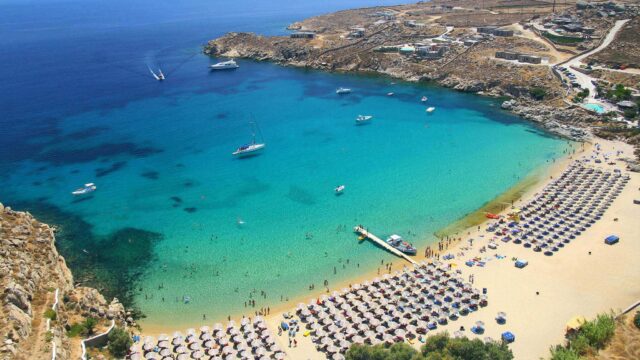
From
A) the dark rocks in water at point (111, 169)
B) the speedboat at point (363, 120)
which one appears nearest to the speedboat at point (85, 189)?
the dark rocks in water at point (111, 169)

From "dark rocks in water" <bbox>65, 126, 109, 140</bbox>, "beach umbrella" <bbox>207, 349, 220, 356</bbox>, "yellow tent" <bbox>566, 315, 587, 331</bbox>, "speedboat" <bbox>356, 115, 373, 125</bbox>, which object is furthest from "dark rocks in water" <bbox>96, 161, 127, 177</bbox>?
"yellow tent" <bbox>566, 315, 587, 331</bbox>

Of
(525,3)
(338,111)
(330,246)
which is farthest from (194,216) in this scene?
(525,3)

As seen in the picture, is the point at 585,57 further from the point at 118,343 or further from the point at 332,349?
the point at 118,343

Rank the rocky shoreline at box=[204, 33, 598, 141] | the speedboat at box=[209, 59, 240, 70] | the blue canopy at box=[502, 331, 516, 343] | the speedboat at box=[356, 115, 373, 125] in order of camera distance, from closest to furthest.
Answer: the blue canopy at box=[502, 331, 516, 343] < the rocky shoreline at box=[204, 33, 598, 141] < the speedboat at box=[356, 115, 373, 125] < the speedboat at box=[209, 59, 240, 70]

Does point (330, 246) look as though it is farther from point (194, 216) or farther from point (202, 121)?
point (202, 121)

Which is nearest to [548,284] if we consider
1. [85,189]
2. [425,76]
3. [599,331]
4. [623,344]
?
[599,331]

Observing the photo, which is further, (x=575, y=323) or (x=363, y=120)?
(x=363, y=120)

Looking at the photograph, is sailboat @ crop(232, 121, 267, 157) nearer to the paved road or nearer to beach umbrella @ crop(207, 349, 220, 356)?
beach umbrella @ crop(207, 349, 220, 356)
